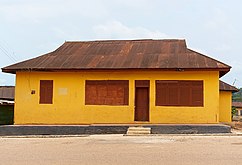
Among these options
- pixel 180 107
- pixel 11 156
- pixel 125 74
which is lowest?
pixel 11 156

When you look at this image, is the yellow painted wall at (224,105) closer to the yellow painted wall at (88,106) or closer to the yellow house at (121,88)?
the yellow house at (121,88)

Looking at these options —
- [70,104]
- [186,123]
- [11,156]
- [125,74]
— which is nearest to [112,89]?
[125,74]

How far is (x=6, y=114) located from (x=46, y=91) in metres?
3.40

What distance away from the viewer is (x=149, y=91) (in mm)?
21750

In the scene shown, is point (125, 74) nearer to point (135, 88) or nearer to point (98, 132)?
point (135, 88)

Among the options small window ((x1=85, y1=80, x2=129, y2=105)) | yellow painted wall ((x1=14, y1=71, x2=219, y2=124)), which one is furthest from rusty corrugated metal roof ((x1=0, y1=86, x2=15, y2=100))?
small window ((x1=85, y1=80, x2=129, y2=105))

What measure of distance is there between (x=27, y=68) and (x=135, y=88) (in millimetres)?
6051

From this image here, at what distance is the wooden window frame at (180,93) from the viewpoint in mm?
21219

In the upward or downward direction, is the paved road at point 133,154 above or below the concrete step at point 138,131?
below

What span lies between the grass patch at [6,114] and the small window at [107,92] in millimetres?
5272

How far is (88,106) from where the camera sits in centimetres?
2227

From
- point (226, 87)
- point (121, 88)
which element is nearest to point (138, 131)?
point (121, 88)

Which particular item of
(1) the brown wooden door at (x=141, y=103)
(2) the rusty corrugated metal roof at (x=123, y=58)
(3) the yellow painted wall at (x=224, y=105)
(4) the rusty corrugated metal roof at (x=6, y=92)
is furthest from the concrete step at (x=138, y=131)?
(4) the rusty corrugated metal roof at (x=6, y=92)

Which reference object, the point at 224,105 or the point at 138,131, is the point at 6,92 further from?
the point at 138,131
